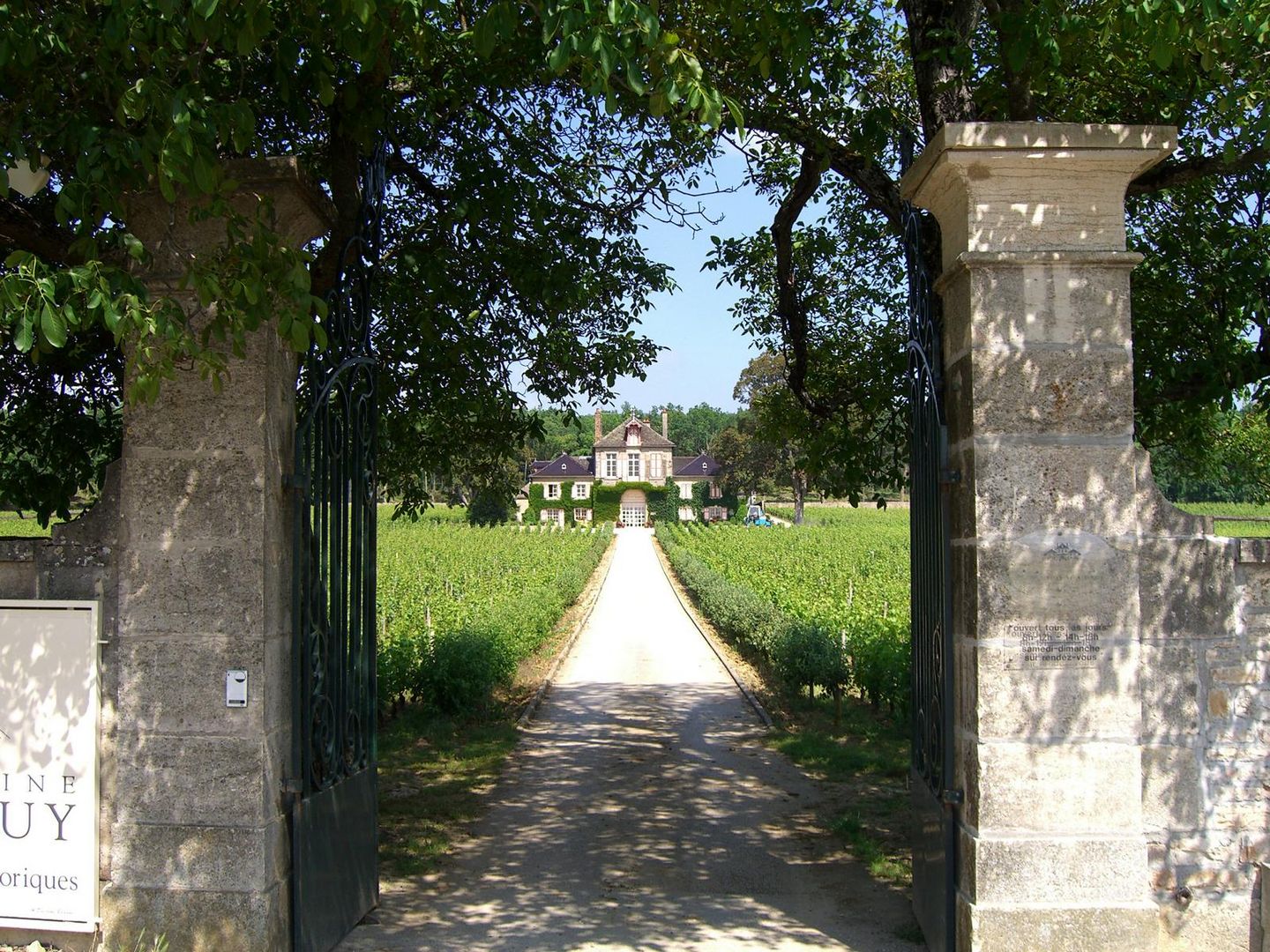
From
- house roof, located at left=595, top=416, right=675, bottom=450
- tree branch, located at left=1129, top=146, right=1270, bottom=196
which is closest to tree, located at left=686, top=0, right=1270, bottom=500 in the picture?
tree branch, located at left=1129, top=146, right=1270, bottom=196

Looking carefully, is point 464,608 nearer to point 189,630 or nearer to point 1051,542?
point 189,630

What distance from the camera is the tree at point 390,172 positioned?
389 cm

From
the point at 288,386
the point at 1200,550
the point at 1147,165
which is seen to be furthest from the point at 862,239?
the point at 288,386

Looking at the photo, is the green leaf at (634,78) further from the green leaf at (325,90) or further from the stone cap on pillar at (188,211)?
the green leaf at (325,90)

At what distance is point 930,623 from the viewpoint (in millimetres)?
5258

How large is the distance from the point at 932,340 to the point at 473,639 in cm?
898

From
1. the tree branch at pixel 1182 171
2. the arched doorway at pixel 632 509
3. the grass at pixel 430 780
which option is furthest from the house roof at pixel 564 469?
the tree branch at pixel 1182 171

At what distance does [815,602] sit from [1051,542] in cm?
1509

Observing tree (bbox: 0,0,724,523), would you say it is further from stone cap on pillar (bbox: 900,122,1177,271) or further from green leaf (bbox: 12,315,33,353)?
stone cap on pillar (bbox: 900,122,1177,271)

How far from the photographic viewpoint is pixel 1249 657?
15.3 feet

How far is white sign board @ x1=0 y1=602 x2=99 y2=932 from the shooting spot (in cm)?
468

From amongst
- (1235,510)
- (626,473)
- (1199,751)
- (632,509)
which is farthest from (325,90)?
(626,473)

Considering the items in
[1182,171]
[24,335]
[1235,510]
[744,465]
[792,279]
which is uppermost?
[744,465]

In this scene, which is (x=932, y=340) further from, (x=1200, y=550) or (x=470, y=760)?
(x=470, y=760)
